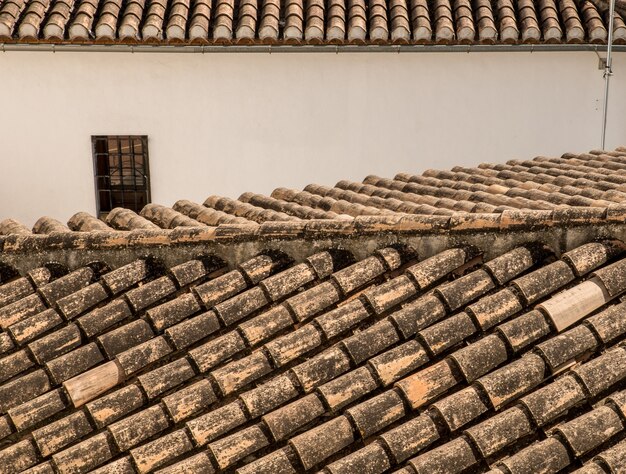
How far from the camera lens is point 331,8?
53.4 ft

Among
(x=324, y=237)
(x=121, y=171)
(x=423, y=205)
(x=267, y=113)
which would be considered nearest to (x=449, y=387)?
(x=324, y=237)

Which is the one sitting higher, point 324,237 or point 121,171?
point 324,237

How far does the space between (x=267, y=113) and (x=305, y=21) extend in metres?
1.87

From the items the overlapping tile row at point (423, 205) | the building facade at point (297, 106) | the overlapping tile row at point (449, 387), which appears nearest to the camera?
the overlapping tile row at point (449, 387)

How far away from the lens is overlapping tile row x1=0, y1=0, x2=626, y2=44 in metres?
A: 15.7

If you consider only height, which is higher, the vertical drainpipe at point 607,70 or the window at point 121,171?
the vertical drainpipe at point 607,70

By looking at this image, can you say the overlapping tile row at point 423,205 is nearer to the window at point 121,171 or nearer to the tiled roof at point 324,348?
the tiled roof at point 324,348

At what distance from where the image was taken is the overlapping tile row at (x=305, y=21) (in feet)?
51.5

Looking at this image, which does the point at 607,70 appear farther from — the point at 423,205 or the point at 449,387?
the point at 449,387

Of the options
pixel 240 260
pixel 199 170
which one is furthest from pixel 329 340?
pixel 199 170

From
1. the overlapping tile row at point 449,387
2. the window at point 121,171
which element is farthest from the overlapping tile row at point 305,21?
the overlapping tile row at point 449,387

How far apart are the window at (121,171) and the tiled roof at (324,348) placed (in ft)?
34.1

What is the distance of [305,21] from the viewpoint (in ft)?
Answer: 53.2

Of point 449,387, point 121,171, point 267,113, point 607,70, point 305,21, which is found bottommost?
point 121,171
